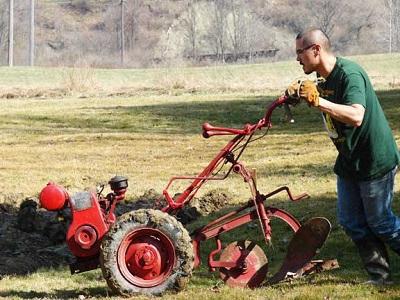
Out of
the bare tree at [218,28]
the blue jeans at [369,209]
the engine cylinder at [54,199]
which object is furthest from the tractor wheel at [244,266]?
the bare tree at [218,28]

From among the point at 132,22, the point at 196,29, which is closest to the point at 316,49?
the point at 196,29

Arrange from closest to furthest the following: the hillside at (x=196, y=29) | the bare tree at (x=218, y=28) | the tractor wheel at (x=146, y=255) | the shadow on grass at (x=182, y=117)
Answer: the tractor wheel at (x=146, y=255) → the shadow on grass at (x=182, y=117) → the bare tree at (x=218, y=28) → the hillside at (x=196, y=29)

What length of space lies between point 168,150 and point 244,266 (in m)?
14.3

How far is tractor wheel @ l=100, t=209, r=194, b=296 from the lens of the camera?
662 cm

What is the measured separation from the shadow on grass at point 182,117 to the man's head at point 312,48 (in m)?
17.6

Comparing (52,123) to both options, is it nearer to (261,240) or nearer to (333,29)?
(261,240)

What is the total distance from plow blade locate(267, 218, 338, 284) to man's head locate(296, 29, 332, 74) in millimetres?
1341

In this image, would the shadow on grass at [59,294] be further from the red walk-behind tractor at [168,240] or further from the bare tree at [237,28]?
the bare tree at [237,28]

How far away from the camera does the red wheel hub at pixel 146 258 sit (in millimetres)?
6668

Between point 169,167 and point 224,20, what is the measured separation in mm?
77054

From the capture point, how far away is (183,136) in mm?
24141

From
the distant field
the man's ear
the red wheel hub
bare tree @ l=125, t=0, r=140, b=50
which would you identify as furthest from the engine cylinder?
bare tree @ l=125, t=0, r=140, b=50

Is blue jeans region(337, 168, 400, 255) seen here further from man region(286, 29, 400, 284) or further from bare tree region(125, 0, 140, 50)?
bare tree region(125, 0, 140, 50)

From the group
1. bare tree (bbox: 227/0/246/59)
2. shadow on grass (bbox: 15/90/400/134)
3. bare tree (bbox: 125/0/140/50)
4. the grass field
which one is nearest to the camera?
the grass field
